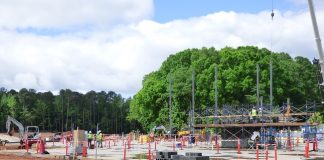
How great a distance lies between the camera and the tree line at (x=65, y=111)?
148 metres

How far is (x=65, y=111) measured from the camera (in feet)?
542

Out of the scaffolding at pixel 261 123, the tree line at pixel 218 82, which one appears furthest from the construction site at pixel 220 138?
the tree line at pixel 218 82

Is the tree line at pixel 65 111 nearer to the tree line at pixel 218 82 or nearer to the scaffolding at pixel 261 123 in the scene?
the tree line at pixel 218 82

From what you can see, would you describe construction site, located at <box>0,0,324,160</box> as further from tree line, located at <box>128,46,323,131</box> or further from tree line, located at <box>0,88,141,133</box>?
tree line, located at <box>0,88,141,133</box>

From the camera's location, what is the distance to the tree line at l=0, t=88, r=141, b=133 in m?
148

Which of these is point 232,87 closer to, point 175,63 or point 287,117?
point 175,63

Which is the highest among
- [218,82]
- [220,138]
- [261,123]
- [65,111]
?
[218,82]

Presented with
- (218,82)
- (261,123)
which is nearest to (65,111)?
(218,82)

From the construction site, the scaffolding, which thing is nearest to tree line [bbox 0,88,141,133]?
the construction site

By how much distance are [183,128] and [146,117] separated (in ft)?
27.8

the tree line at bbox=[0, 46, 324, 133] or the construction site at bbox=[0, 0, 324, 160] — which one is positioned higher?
the tree line at bbox=[0, 46, 324, 133]

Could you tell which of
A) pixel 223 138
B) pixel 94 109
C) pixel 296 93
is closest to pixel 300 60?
pixel 296 93

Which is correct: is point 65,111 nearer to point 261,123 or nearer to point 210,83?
point 210,83

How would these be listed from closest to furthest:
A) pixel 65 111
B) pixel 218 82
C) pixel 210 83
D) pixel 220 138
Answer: pixel 220 138 → pixel 218 82 → pixel 210 83 → pixel 65 111
